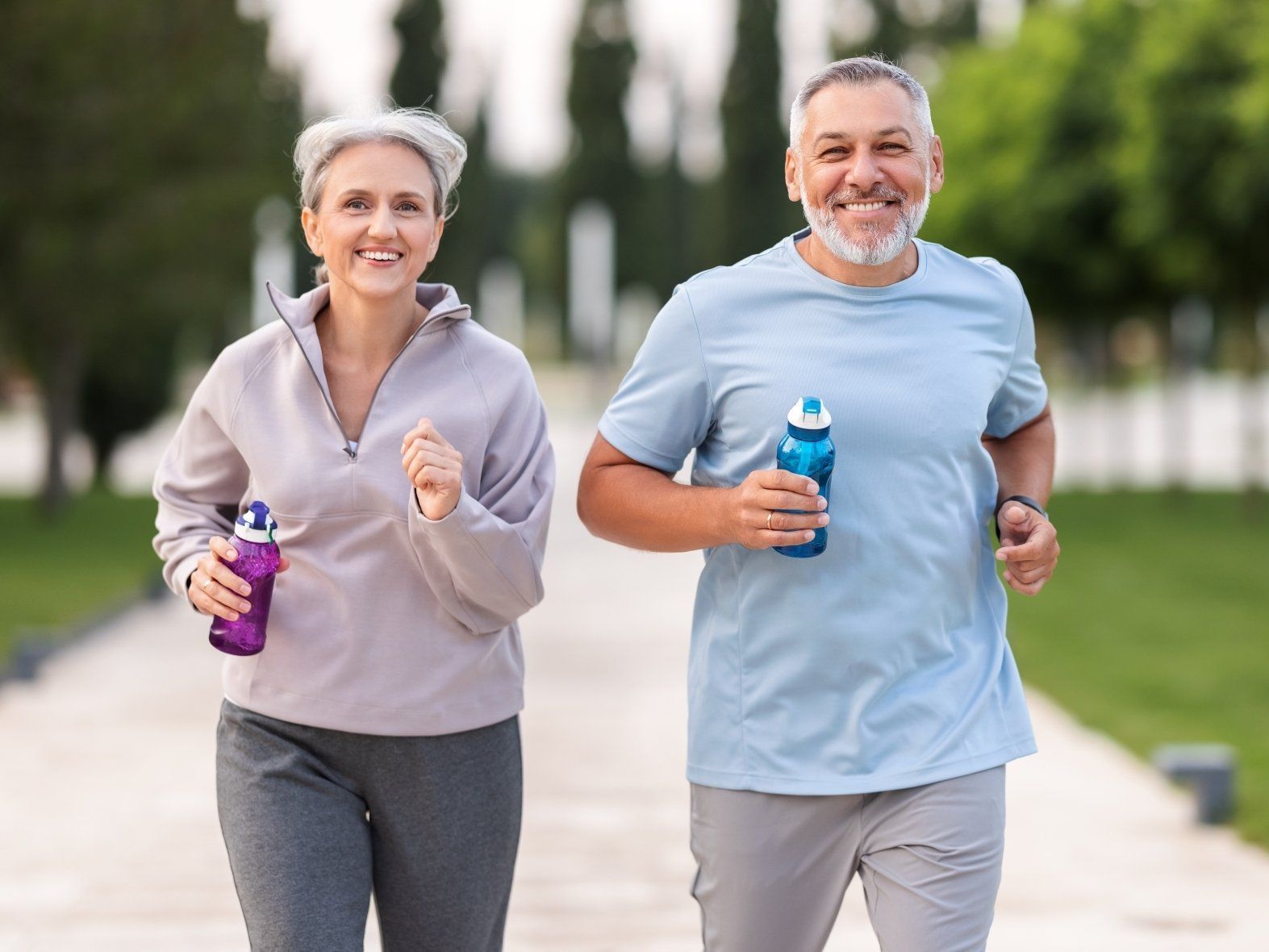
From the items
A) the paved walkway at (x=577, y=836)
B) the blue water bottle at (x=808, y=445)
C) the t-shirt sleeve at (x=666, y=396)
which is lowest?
the paved walkway at (x=577, y=836)

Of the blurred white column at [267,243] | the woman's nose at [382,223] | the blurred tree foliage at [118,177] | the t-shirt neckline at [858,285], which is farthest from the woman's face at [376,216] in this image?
the blurred white column at [267,243]

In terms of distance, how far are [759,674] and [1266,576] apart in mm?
Result: 12770

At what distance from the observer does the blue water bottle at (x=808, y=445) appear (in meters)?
3.02

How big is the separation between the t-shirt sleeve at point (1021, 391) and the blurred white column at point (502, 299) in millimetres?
57723

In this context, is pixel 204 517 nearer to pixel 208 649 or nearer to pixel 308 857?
pixel 308 857

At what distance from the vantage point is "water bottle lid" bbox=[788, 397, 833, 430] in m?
3.03

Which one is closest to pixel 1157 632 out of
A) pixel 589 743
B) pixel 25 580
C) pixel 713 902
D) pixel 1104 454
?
pixel 589 743

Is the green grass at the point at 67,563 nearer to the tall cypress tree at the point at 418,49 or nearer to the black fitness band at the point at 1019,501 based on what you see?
the black fitness band at the point at 1019,501

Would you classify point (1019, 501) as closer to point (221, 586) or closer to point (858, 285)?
point (858, 285)

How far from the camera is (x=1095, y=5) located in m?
24.7

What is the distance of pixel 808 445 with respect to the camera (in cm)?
303

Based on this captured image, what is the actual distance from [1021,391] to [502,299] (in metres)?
62.3

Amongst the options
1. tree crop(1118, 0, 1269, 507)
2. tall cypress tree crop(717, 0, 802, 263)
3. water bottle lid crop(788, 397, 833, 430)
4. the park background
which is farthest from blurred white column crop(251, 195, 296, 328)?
water bottle lid crop(788, 397, 833, 430)

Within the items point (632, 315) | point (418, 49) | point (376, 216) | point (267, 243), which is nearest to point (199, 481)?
point (376, 216)
